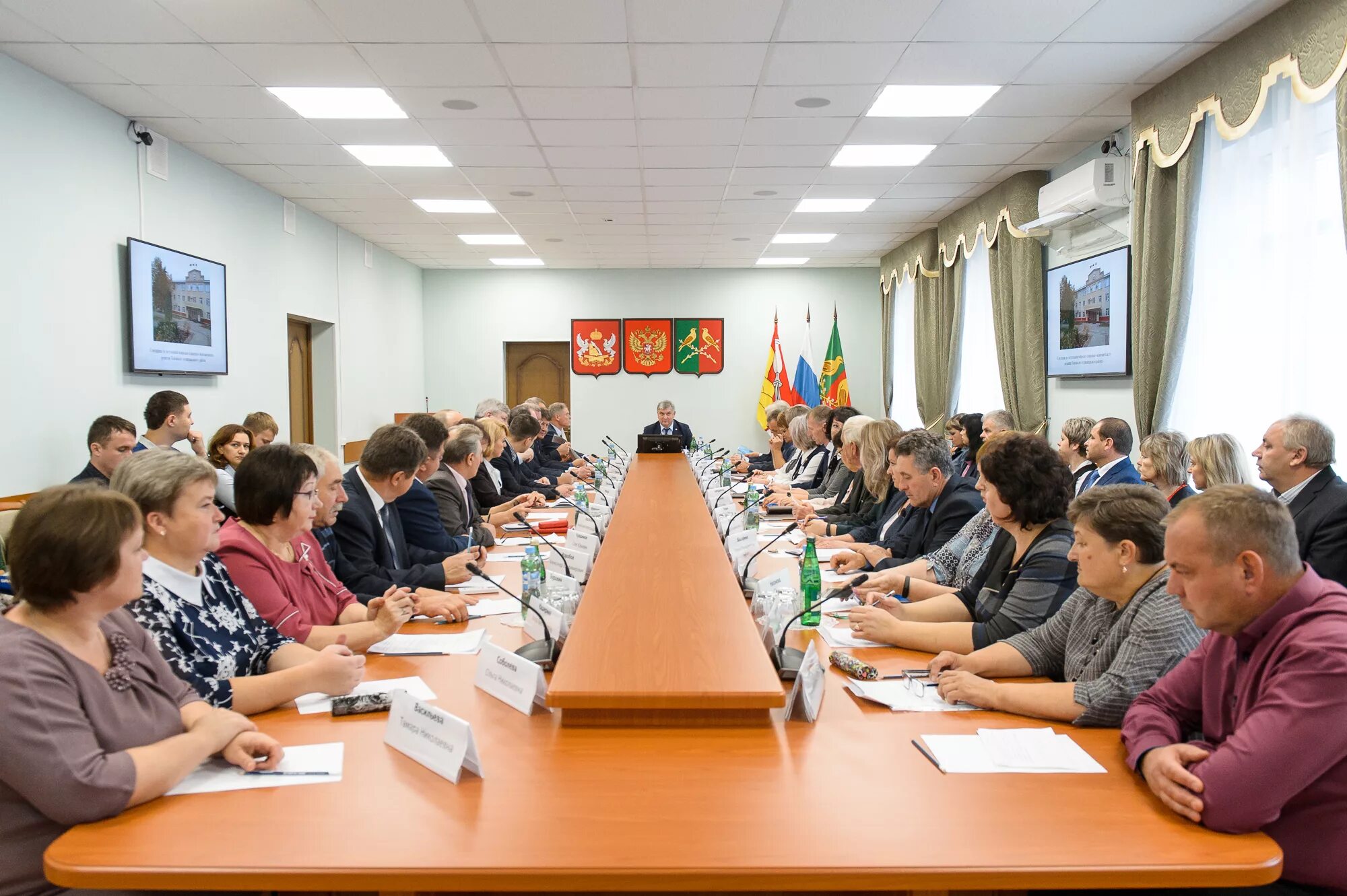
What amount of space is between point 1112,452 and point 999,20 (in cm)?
232

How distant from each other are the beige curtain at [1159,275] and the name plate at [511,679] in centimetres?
443

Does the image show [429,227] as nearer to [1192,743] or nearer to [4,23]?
[4,23]

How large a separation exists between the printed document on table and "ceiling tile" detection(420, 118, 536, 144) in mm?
4053

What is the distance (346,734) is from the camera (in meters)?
1.85

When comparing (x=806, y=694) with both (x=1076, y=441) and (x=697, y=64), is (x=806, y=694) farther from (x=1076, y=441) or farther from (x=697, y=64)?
(x=1076, y=441)

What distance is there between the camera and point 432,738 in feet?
5.51

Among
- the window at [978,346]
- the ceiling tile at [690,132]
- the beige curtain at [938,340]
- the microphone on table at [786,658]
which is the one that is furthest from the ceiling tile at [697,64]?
the beige curtain at [938,340]

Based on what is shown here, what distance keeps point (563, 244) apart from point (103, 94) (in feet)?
17.7

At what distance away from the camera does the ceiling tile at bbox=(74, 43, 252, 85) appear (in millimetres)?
4262

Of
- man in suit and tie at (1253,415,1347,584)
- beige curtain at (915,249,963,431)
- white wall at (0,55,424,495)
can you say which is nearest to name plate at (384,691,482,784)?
man in suit and tie at (1253,415,1347,584)

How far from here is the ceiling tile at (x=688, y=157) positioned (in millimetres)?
6051

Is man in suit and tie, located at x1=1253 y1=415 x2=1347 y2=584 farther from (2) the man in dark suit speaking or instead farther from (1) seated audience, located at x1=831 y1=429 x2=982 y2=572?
(2) the man in dark suit speaking

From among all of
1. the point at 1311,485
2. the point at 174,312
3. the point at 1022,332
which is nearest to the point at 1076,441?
the point at 1022,332

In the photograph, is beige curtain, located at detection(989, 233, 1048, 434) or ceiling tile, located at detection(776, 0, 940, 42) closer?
ceiling tile, located at detection(776, 0, 940, 42)
